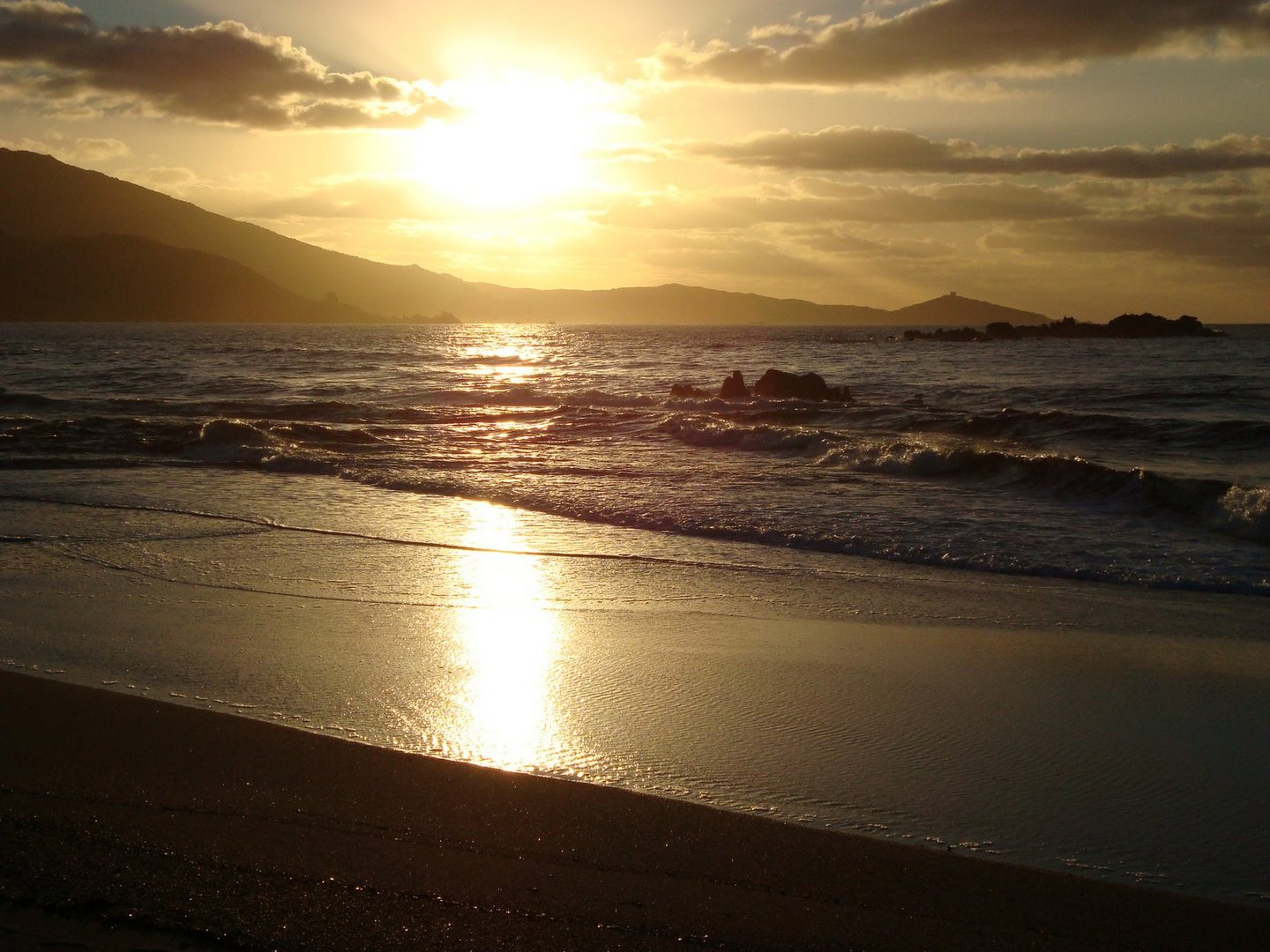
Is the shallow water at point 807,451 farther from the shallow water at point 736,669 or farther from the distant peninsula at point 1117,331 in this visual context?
the distant peninsula at point 1117,331

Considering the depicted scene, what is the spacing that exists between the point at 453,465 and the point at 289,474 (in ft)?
7.68

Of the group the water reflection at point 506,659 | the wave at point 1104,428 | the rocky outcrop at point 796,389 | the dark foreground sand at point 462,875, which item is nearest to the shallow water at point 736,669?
the water reflection at point 506,659

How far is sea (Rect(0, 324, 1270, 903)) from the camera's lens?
402 cm

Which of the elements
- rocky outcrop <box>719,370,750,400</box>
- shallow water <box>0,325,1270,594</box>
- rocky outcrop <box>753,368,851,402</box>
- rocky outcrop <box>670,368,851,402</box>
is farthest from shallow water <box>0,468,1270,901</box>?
rocky outcrop <box>719,370,750,400</box>

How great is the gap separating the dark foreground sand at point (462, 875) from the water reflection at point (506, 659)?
1.49ft

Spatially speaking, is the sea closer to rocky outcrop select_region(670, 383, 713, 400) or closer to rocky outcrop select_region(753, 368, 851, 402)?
rocky outcrop select_region(753, 368, 851, 402)

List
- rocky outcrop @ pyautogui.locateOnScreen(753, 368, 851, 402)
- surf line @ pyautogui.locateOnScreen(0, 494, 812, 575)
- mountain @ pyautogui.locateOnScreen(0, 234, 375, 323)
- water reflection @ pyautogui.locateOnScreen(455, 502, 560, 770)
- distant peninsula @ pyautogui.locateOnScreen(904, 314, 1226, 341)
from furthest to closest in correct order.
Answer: mountain @ pyautogui.locateOnScreen(0, 234, 375, 323) < distant peninsula @ pyautogui.locateOnScreen(904, 314, 1226, 341) < rocky outcrop @ pyautogui.locateOnScreen(753, 368, 851, 402) < surf line @ pyautogui.locateOnScreen(0, 494, 812, 575) < water reflection @ pyautogui.locateOnScreen(455, 502, 560, 770)

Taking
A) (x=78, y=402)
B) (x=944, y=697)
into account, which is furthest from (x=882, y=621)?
(x=78, y=402)

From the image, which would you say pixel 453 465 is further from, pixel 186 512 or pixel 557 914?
pixel 557 914

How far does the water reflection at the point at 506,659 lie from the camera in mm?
4371

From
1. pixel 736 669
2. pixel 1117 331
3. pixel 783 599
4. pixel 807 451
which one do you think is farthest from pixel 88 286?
pixel 736 669

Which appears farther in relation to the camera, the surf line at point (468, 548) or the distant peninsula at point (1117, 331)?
the distant peninsula at point (1117, 331)

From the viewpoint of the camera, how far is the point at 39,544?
8438 millimetres

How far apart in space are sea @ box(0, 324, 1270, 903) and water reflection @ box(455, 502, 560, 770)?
4 cm
